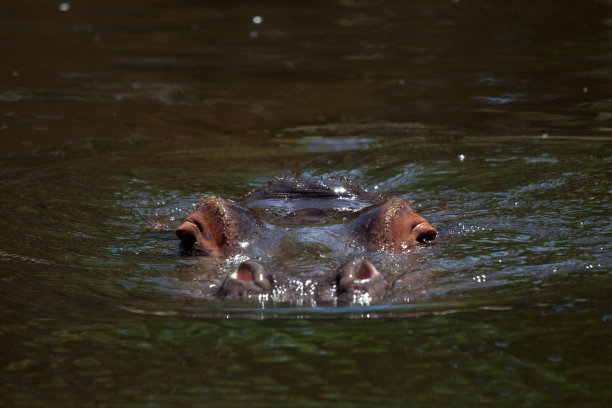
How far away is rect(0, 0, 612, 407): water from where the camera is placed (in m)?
3.99

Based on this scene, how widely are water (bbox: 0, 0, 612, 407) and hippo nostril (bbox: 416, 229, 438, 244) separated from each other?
16 centimetres

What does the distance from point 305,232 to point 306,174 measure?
10.4 feet

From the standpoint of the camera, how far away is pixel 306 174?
8453 mm

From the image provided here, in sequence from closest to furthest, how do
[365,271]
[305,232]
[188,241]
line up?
1. [365,271]
2. [305,232]
3. [188,241]

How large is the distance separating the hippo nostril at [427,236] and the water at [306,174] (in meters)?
0.16

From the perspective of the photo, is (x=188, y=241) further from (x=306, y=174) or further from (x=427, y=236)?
(x=306, y=174)

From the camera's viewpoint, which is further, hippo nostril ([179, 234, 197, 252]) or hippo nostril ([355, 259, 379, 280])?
hippo nostril ([179, 234, 197, 252])

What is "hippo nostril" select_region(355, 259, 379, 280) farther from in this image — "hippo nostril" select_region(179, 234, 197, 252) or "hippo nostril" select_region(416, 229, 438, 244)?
"hippo nostril" select_region(179, 234, 197, 252)

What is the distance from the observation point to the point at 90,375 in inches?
157

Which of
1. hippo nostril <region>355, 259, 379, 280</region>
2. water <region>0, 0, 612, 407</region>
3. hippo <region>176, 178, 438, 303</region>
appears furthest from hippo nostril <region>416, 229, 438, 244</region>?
hippo nostril <region>355, 259, 379, 280</region>

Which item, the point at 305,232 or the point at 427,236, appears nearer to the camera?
the point at 305,232

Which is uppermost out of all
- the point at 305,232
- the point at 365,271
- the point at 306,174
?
the point at 306,174

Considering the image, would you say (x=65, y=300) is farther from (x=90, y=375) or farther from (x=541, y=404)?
(x=541, y=404)

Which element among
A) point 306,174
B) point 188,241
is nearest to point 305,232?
point 188,241
